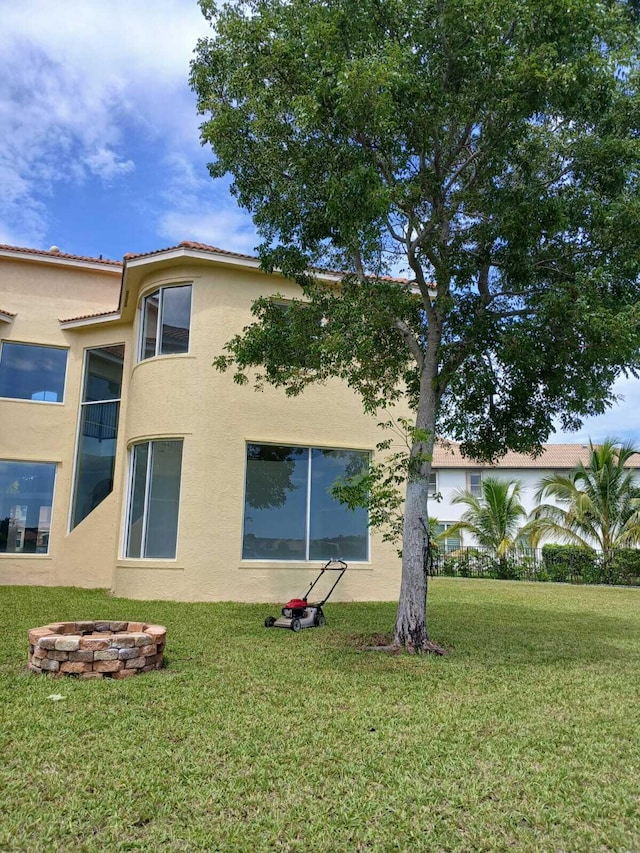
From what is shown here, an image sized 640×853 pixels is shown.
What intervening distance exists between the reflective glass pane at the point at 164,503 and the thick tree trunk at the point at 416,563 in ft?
18.8

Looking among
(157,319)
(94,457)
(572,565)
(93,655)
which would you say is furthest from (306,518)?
(572,565)

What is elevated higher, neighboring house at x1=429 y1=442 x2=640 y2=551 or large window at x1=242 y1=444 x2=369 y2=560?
neighboring house at x1=429 y1=442 x2=640 y2=551

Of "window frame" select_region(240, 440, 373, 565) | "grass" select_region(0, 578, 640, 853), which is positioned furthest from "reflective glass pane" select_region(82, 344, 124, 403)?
"grass" select_region(0, 578, 640, 853)

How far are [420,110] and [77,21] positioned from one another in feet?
20.8

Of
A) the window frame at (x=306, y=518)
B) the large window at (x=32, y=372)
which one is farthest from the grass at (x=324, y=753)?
the large window at (x=32, y=372)

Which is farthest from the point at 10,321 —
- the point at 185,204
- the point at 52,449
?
the point at 185,204

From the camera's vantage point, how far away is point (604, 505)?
23.4 meters

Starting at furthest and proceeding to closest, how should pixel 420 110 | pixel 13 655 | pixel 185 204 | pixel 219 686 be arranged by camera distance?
pixel 185 204 → pixel 420 110 → pixel 13 655 → pixel 219 686

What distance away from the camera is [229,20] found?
329 inches

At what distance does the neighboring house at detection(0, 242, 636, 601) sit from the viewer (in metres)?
12.7

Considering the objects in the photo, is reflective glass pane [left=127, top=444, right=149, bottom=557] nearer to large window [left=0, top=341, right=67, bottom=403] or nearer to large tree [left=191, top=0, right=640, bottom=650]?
large window [left=0, top=341, right=67, bottom=403]

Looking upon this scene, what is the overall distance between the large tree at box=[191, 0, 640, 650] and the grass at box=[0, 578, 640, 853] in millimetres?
2064

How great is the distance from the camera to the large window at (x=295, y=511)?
13.0m

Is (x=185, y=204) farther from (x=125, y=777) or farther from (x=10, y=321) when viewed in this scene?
(x=125, y=777)
